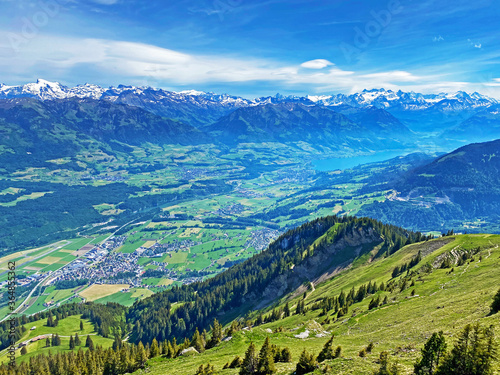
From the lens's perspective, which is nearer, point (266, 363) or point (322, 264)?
point (266, 363)

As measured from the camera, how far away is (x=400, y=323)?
53.9m

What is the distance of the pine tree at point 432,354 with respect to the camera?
87.1 ft

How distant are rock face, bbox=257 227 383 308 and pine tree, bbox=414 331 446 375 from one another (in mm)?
123142

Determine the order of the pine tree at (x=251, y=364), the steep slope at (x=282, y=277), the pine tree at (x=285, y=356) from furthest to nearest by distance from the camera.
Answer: the steep slope at (x=282, y=277), the pine tree at (x=285, y=356), the pine tree at (x=251, y=364)

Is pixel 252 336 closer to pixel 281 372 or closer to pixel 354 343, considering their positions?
pixel 354 343

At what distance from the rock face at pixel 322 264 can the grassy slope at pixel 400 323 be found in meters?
62.2

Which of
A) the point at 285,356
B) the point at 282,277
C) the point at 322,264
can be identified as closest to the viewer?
the point at 285,356

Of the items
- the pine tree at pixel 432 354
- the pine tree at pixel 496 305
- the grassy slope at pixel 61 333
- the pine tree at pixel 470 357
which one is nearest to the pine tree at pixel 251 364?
the pine tree at pixel 432 354

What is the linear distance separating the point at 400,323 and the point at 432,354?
30.3 m

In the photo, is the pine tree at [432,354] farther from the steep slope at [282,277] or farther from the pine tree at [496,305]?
the steep slope at [282,277]

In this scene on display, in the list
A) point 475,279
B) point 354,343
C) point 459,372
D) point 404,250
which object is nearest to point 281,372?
point 354,343

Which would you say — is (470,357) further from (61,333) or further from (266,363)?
(61,333)

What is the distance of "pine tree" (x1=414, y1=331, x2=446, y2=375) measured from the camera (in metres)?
26.5

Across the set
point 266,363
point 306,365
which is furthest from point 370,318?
point 306,365
